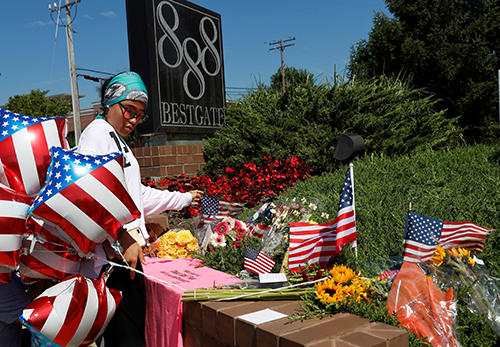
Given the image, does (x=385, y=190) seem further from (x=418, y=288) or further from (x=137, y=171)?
(x=137, y=171)

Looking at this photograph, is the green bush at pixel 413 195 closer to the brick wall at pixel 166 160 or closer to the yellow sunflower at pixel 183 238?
the yellow sunflower at pixel 183 238

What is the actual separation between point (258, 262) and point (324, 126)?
5.00 meters

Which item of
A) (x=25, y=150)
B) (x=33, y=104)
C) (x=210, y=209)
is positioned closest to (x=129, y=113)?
(x=25, y=150)

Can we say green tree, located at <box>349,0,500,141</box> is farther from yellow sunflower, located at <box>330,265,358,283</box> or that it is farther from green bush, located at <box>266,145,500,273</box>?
yellow sunflower, located at <box>330,265,358,283</box>

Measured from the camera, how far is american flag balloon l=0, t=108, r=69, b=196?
6.20ft

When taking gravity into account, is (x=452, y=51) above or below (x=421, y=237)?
above

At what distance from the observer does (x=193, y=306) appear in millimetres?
2469

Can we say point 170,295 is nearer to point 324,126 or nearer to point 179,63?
point 324,126

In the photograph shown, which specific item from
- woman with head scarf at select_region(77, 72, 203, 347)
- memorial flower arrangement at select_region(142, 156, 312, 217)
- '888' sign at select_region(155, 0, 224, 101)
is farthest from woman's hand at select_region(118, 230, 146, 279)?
'888' sign at select_region(155, 0, 224, 101)

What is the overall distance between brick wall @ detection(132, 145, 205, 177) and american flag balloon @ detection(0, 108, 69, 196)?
5421 millimetres

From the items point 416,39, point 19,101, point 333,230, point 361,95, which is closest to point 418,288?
point 333,230

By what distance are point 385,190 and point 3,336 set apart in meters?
3.02

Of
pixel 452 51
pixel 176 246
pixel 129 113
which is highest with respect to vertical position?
pixel 452 51

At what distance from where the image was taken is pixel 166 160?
7.51 m
